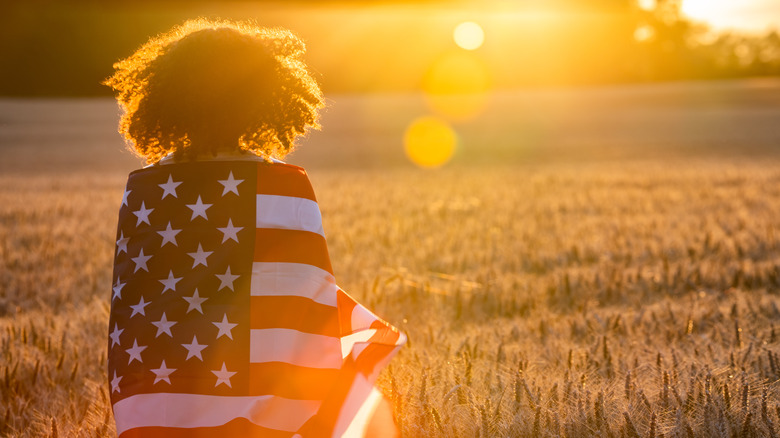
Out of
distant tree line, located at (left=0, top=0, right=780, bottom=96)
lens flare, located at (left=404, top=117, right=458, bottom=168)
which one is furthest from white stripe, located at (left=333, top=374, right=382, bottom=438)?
distant tree line, located at (left=0, top=0, right=780, bottom=96)

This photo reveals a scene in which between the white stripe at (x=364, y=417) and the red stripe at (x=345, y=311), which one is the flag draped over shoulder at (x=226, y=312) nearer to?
the white stripe at (x=364, y=417)

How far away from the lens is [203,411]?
237 cm

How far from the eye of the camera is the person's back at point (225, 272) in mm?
2400

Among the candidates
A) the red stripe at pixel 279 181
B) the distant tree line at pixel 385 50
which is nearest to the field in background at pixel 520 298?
the red stripe at pixel 279 181

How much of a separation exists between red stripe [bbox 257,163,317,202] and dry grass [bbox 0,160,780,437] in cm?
86

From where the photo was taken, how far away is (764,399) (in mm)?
2574

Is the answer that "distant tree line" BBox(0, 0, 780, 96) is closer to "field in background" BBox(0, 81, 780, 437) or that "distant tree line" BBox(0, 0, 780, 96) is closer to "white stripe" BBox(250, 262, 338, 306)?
"field in background" BBox(0, 81, 780, 437)

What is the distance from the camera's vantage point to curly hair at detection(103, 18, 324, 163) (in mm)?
2555

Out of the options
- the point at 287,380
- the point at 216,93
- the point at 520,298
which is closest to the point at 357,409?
the point at 287,380

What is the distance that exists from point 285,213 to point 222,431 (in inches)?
30.9

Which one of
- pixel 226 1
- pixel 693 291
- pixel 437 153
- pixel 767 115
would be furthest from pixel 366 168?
pixel 226 1

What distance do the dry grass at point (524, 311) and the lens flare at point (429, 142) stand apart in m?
13.7

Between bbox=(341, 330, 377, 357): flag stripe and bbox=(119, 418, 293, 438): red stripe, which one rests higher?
bbox=(341, 330, 377, 357): flag stripe

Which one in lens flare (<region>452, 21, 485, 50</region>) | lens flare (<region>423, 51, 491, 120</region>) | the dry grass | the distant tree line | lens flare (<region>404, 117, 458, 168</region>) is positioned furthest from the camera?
lens flare (<region>452, 21, 485, 50</region>)
